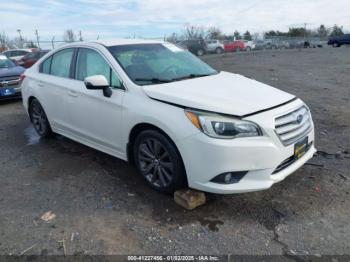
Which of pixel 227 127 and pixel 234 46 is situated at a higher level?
pixel 227 127

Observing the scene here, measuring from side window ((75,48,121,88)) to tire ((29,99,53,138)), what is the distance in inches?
55.3

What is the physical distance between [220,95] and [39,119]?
3733 mm

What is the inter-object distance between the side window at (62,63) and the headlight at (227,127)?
268cm

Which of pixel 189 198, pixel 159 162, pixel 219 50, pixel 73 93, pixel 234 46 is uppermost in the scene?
pixel 73 93

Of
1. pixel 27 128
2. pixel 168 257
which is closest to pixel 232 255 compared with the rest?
pixel 168 257

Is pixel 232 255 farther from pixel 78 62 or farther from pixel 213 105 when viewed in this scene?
pixel 78 62

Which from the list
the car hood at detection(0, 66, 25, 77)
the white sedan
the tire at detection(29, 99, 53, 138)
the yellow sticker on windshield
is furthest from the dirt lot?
the car hood at detection(0, 66, 25, 77)

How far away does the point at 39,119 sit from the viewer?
5941mm

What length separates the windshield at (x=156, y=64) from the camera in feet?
13.3

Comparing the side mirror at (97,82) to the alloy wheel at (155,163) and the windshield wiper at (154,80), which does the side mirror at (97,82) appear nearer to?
the windshield wiper at (154,80)

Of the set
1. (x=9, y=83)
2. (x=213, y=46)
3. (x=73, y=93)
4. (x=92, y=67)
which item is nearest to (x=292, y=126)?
(x=92, y=67)

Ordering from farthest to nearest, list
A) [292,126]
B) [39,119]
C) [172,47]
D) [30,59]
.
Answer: [30,59] → [39,119] → [172,47] → [292,126]

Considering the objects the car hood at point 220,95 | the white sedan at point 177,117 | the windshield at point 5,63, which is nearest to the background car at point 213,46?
the windshield at point 5,63

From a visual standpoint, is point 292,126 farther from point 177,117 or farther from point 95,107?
→ point 95,107
